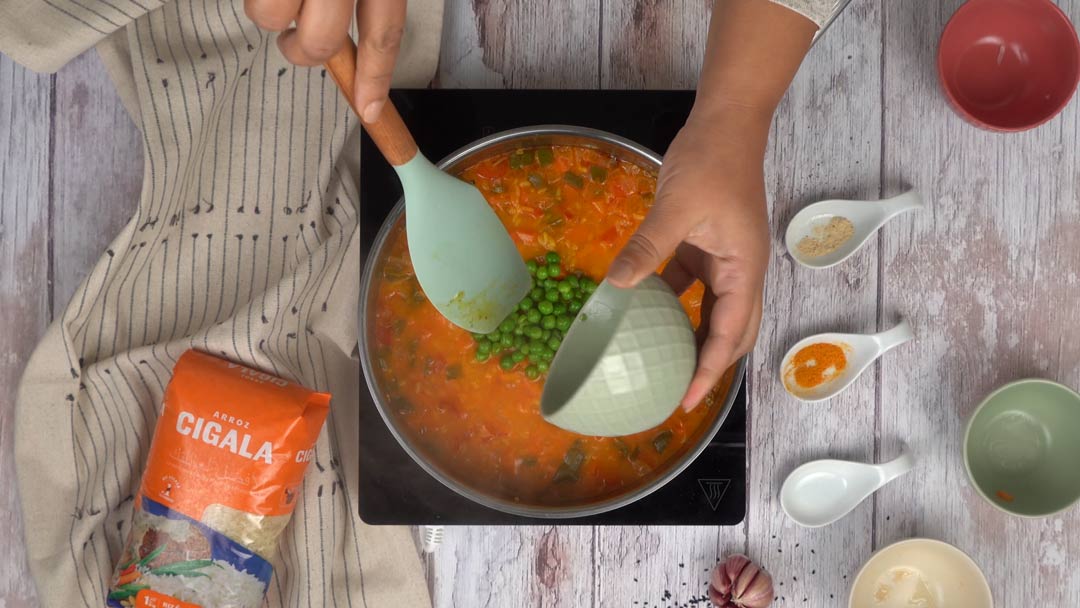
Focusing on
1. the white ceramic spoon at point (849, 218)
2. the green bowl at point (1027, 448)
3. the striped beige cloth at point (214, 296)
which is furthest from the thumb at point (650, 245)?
the green bowl at point (1027, 448)

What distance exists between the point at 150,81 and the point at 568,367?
82 centimetres

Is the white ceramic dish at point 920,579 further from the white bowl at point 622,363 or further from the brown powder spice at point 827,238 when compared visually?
the white bowl at point 622,363

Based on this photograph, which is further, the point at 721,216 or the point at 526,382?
the point at 526,382

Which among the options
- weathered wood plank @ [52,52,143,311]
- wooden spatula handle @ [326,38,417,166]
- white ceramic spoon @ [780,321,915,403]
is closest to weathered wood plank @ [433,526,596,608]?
white ceramic spoon @ [780,321,915,403]

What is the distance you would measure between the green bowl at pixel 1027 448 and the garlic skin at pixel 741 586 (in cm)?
35

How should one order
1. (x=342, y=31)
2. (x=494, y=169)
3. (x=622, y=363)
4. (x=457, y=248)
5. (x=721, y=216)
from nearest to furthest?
(x=342, y=31)
(x=622, y=363)
(x=721, y=216)
(x=457, y=248)
(x=494, y=169)

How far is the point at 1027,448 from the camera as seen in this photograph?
132cm

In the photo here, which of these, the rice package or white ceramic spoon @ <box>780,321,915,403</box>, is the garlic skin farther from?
the rice package

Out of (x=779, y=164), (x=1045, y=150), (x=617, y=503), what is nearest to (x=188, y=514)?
(x=617, y=503)

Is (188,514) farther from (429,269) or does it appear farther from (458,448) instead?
(429,269)

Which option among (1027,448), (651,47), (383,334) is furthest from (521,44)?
(1027,448)

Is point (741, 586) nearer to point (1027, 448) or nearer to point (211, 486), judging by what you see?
point (1027, 448)

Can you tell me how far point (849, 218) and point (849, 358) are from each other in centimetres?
22

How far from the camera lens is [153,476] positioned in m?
1.22
